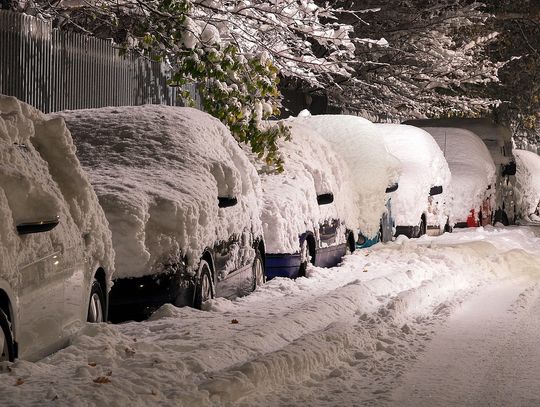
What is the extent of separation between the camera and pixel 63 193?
327 inches

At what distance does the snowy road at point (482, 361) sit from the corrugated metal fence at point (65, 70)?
19.2 ft

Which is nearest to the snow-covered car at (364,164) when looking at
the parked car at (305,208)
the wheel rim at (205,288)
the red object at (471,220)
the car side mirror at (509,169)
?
the parked car at (305,208)

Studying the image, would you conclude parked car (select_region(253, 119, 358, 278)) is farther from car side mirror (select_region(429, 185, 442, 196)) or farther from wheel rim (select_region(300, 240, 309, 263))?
car side mirror (select_region(429, 185, 442, 196))

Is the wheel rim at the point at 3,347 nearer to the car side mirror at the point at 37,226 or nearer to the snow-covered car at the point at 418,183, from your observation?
the car side mirror at the point at 37,226

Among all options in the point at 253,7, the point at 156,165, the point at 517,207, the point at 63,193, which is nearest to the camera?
the point at 63,193

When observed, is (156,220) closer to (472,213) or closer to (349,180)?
(349,180)

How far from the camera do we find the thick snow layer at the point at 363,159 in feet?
59.6

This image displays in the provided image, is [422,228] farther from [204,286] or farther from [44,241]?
[44,241]

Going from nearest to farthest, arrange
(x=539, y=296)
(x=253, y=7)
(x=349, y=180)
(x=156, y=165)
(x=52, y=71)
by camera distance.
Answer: (x=156, y=165)
(x=539, y=296)
(x=253, y=7)
(x=52, y=71)
(x=349, y=180)

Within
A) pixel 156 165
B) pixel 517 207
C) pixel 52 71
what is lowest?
pixel 517 207

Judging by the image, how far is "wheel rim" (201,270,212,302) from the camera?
10898mm

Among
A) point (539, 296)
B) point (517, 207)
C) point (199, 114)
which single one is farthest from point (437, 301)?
point (517, 207)

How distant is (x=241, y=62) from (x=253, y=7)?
0.69 metres

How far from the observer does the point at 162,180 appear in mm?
10695
